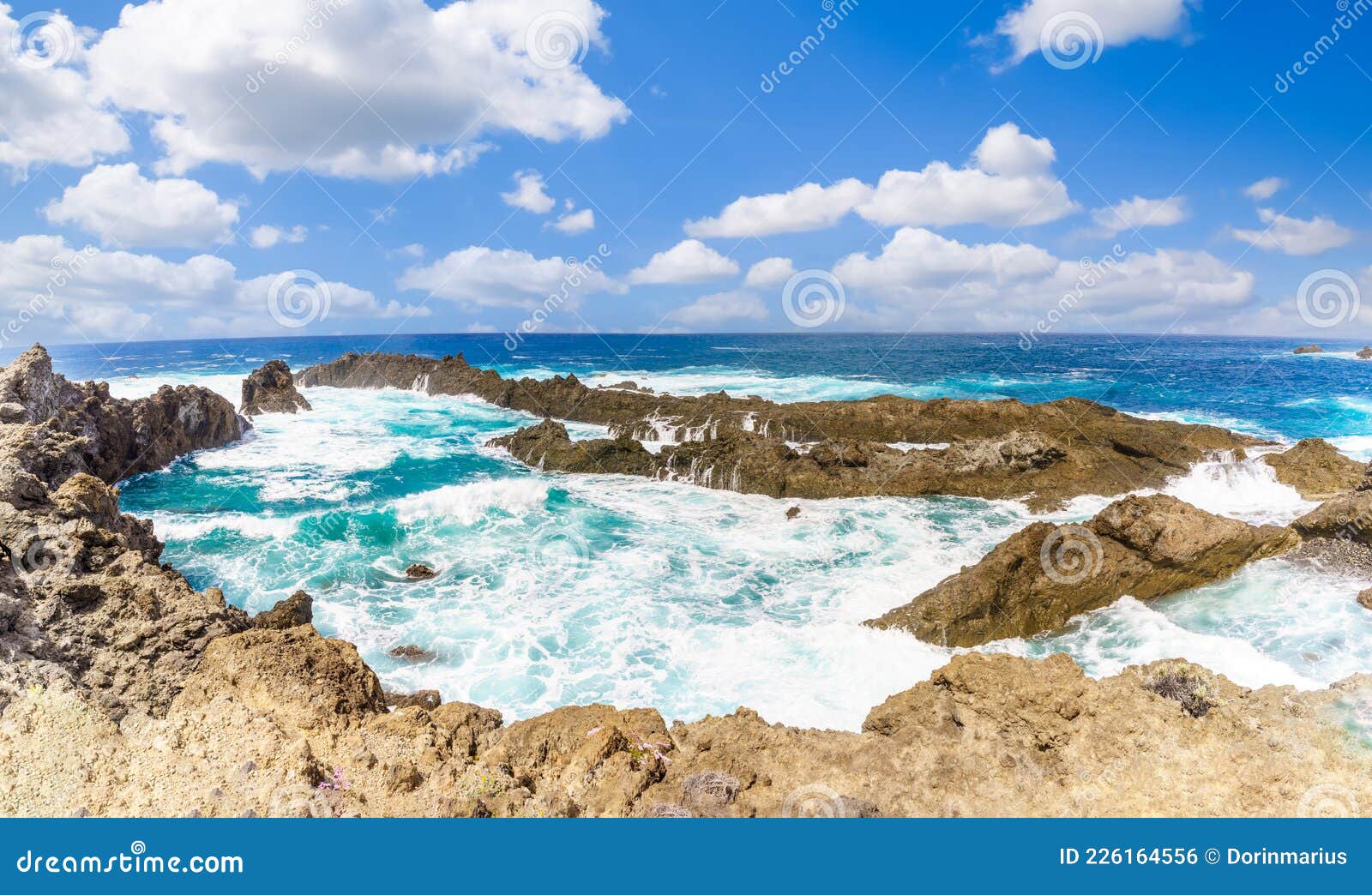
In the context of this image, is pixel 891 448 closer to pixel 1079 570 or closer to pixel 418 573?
pixel 1079 570

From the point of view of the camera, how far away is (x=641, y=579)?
13.8 meters

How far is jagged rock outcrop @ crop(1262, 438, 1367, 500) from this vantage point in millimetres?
18250

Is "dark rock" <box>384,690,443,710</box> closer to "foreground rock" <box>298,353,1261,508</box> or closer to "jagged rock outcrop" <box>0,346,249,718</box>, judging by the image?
"jagged rock outcrop" <box>0,346,249,718</box>

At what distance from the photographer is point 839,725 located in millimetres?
8344

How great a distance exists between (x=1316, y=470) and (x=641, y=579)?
2046 centimetres

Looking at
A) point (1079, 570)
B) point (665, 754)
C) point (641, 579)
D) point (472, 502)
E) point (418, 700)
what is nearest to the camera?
point (665, 754)

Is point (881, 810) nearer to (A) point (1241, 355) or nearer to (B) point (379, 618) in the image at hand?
(B) point (379, 618)

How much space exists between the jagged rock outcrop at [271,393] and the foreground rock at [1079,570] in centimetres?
3693

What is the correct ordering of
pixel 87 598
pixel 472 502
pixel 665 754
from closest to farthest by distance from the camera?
pixel 665 754 → pixel 87 598 → pixel 472 502

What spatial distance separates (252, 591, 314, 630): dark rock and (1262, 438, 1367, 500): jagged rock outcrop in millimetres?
25250

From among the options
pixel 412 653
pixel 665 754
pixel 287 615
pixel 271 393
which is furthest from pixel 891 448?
pixel 271 393

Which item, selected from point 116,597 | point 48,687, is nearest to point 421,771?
point 48,687

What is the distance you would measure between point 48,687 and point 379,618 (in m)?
6.52

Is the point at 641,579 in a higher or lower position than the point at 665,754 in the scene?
lower
